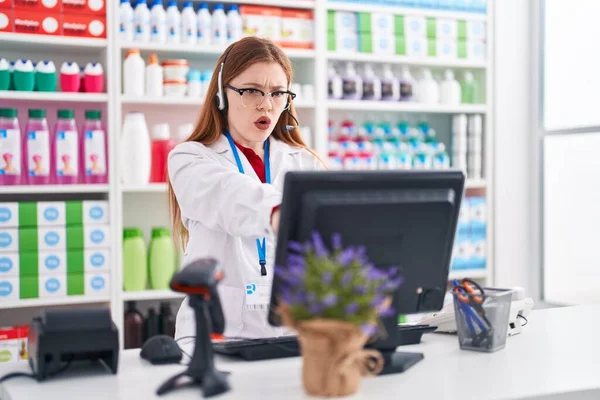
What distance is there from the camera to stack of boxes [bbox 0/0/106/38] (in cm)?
323

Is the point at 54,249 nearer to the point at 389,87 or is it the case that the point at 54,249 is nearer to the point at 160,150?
the point at 160,150

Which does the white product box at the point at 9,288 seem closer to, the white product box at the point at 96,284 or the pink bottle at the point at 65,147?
the white product box at the point at 96,284

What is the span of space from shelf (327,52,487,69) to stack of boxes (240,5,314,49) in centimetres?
17

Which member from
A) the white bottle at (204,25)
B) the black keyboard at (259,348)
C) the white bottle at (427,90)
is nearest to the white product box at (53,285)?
the white bottle at (204,25)

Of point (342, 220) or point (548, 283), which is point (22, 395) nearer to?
point (342, 220)

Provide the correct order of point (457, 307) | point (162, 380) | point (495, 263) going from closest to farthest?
point (162, 380) < point (457, 307) < point (495, 263)

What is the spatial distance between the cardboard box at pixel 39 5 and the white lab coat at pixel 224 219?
1.52 m

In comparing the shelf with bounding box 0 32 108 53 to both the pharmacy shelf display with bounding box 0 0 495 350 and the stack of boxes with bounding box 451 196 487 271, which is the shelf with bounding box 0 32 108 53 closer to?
the pharmacy shelf display with bounding box 0 0 495 350

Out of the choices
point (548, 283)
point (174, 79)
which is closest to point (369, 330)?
point (174, 79)

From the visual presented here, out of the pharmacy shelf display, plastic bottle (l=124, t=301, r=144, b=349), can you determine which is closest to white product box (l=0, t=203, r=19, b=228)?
the pharmacy shelf display

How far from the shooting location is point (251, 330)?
2111 millimetres

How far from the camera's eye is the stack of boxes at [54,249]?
3.19 m

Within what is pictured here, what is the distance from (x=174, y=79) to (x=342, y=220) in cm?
228

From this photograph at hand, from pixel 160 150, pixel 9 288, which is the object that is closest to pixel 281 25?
pixel 160 150
